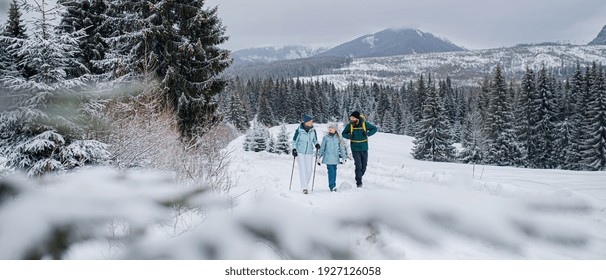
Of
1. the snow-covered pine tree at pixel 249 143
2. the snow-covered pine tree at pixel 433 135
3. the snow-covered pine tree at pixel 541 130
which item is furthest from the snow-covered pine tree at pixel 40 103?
the snow-covered pine tree at pixel 541 130

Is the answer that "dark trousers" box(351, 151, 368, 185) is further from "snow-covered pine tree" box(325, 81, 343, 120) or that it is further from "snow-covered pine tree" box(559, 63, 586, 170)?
"snow-covered pine tree" box(325, 81, 343, 120)

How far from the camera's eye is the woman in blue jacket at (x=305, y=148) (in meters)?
7.47

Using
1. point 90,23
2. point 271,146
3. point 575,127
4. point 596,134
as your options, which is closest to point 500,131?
point 575,127

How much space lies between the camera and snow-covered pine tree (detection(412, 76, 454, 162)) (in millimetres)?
35312

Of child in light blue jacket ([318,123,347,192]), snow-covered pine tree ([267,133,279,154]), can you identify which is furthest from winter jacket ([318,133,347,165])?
snow-covered pine tree ([267,133,279,154])

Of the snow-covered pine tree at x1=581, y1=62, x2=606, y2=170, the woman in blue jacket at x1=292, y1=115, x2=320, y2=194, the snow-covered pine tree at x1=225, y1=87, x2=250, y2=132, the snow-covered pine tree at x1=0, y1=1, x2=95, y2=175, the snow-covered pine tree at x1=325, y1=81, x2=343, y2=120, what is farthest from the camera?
the snow-covered pine tree at x1=325, y1=81, x2=343, y2=120

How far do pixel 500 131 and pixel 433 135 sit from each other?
230 inches

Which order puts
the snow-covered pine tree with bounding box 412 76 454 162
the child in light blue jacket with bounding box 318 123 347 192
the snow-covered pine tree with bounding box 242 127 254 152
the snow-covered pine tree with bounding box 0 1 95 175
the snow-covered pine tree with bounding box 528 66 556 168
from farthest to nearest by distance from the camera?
the snow-covered pine tree with bounding box 412 76 454 162 < the snow-covered pine tree with bounding box 528 66 556 168 < the snow-covered pine tree with bounding box 242 127 254 152 < the child in light blue jacket with bounding box 318 123 347 192 < the snow-covered pine tree with bounding box 0 1 95 175

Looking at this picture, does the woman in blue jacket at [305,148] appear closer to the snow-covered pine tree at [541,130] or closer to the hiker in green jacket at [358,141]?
the hiker in green jacket at [358,141]

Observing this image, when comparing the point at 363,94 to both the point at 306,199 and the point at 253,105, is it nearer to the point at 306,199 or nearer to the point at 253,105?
the point at 253,105

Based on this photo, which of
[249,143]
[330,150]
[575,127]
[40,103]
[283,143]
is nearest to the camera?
[40,103]

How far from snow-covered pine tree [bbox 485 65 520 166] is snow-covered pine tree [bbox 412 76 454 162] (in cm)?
412

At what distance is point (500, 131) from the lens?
1283 inches

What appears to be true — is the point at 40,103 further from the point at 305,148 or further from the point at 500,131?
the point at 500,131
